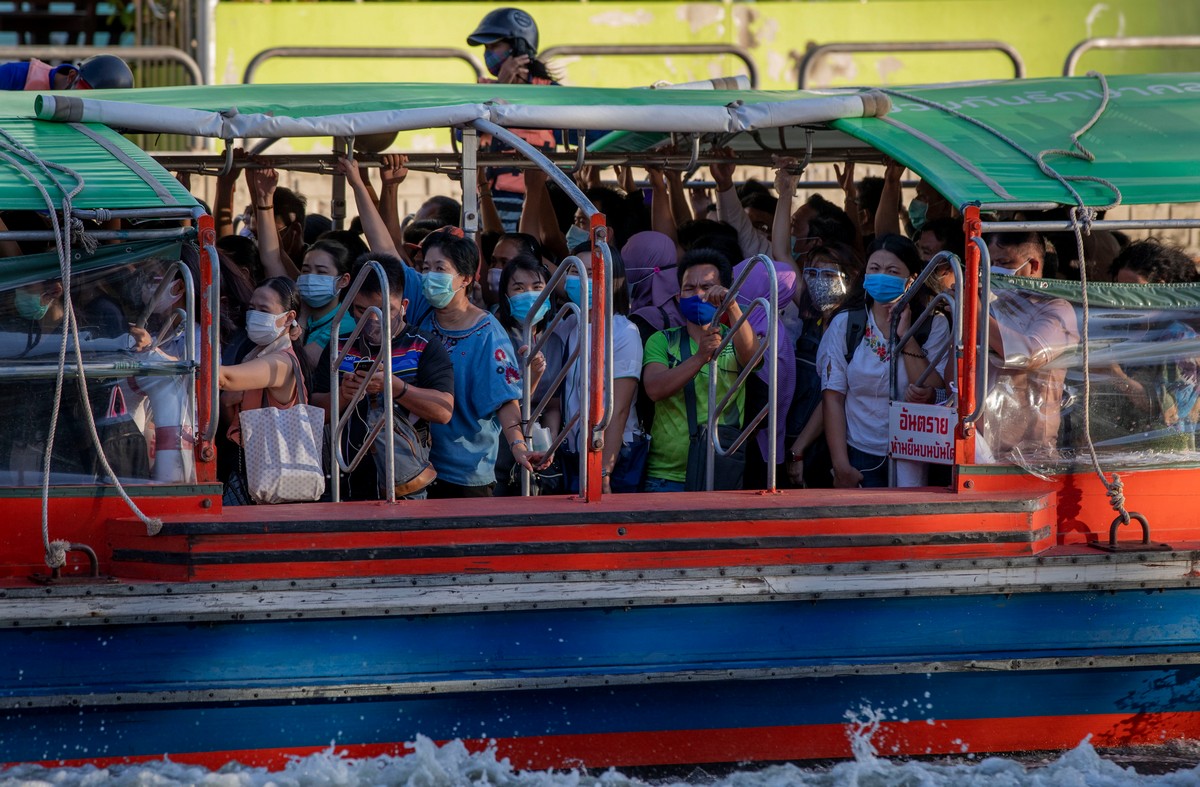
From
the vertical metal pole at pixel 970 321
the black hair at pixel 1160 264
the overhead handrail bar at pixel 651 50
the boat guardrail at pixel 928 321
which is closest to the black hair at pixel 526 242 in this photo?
the boat guardrail at pixel 928 321

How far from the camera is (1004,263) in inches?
232

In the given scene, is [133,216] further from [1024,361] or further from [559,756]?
[1024,361]

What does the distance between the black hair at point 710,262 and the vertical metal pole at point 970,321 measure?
1.03m

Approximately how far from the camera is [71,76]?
282 inches

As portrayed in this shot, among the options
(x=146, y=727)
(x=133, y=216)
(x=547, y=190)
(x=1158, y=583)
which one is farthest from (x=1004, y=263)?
(x=146, y=727)

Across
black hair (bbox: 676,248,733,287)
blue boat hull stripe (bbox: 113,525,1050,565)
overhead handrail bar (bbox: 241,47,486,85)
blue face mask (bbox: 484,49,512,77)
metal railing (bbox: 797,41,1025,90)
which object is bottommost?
blue boat hull stripe (bbox: 113,525,1050,565)

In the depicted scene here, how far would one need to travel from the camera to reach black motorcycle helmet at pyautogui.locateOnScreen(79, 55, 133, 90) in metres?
7.04

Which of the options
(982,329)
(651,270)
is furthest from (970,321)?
(651,270)

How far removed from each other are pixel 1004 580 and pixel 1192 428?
1102 millimetres

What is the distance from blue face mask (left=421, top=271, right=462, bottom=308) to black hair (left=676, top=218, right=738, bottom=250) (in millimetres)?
1661

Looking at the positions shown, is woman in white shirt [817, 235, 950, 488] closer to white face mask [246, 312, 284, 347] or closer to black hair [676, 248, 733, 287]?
black hair [676, 248, 733, 287]

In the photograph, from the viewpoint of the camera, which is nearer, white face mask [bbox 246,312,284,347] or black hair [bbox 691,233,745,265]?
white face mask [bbox 246,312,284,347]

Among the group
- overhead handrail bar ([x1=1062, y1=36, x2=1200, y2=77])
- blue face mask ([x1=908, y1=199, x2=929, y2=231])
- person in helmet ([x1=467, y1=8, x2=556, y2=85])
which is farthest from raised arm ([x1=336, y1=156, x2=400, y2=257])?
overhead handrail bar ([x1=1062, y1=36, x2=1200, y2=77])

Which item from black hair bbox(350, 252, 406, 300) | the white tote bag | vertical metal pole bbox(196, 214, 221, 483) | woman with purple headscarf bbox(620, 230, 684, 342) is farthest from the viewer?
woman with purple headscarf bbox(620, 230, 684, 342)
